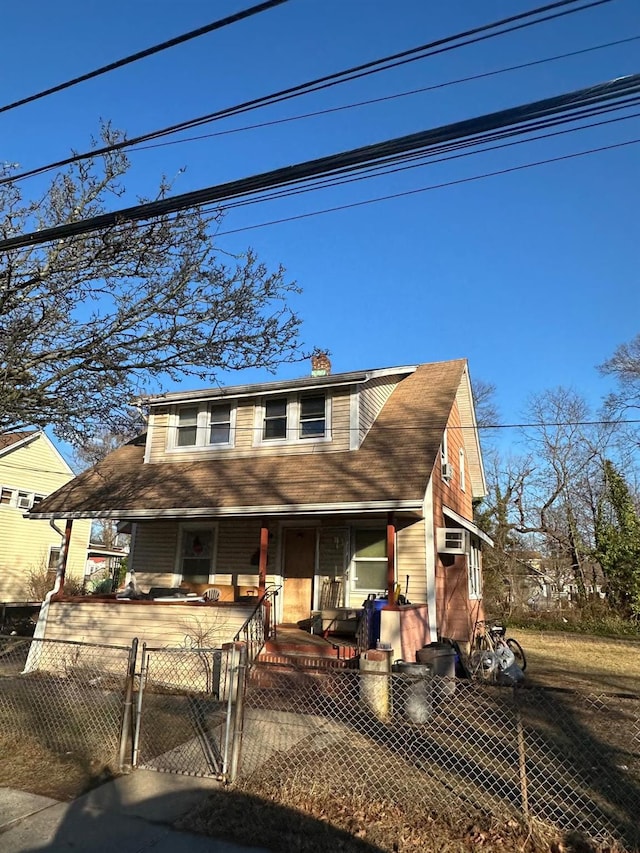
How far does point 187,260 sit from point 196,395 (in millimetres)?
6489

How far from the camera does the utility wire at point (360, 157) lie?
15.7 ft

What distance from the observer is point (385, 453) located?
37.5 feet

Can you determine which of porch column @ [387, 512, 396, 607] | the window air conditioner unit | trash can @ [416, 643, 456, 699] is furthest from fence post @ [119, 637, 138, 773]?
the window air conditioner unit

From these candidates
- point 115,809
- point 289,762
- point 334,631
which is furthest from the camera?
point 334,631

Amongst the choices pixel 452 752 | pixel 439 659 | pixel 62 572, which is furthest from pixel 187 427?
pixel 452 752

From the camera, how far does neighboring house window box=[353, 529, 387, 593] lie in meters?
11.5

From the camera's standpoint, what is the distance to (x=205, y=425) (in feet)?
45.5

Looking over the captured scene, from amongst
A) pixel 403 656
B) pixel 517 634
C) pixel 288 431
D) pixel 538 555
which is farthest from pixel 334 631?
pixel 538 555

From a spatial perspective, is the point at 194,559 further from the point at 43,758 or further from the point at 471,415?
the point at 471,415

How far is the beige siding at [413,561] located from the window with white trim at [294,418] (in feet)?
8.72

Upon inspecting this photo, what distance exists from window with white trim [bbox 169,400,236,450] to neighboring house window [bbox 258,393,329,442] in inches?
34.3

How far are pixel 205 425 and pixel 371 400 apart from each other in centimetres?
401

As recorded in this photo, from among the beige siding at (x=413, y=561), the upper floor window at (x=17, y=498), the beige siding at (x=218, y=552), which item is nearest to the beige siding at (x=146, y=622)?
the beige siding at (x=218, y=552)

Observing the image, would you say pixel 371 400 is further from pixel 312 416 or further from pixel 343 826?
pixel 343 826
